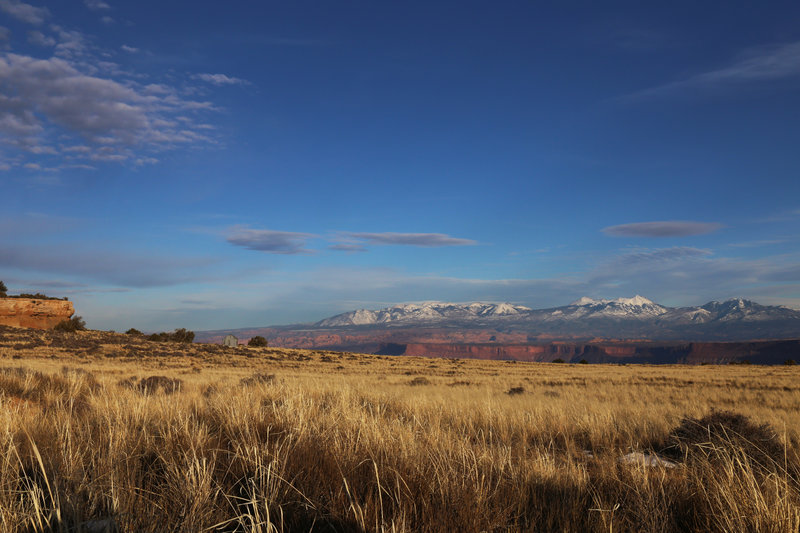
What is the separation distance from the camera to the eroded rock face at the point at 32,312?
49812 millimetres

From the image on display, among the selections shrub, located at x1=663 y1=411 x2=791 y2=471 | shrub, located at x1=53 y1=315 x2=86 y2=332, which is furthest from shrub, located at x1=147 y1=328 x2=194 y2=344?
shrub, located at x1=663 y1=411 x2=791 y2=471

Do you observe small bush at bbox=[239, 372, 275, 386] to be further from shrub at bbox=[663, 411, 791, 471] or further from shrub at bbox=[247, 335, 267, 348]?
shrub at bbox=[247, 335, 267, 348]

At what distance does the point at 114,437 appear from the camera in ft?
14.7

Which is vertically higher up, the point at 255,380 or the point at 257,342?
the point at 255,380

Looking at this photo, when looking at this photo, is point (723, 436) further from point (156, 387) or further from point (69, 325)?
point (69, 325)

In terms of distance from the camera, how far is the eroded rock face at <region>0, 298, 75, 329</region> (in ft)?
163

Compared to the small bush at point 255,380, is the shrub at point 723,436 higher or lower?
higher

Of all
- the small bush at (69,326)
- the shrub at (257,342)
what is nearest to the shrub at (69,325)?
the small bush at (69,326)

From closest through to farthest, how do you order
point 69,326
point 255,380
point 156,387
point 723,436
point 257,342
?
point 723,436 < point 156,387 < point 255,380 < point 69,326 < point 257,342

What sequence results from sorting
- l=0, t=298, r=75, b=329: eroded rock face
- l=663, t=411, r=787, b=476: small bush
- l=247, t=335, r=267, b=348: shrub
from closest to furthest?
l=663, t=411, r=787, b=476: small bush < l=0, t=298, r=75, b=329: eroded rock face < l=247, t=335, r=267, b=348: shrub

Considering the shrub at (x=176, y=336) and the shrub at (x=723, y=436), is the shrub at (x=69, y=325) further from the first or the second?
the shrub at (x=723, y=436)

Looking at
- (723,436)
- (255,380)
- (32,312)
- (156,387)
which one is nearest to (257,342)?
(32,312)

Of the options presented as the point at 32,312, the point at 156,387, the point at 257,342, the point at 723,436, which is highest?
the point at 32,312

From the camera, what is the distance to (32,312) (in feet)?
169
